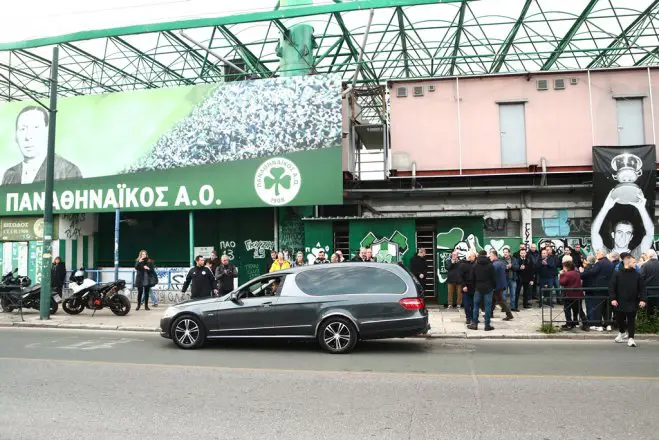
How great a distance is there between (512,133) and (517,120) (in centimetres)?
51

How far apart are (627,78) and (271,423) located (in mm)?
18676

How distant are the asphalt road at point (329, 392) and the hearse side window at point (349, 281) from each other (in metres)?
1.07

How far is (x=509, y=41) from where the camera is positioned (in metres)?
22.1

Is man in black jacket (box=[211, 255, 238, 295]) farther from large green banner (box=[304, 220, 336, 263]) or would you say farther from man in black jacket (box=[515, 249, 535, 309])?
Answer: man in black jacket (box=[515, 249, 535, 309])

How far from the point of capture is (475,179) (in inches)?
763

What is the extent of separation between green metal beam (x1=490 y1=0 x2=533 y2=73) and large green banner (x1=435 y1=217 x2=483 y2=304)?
8.96m

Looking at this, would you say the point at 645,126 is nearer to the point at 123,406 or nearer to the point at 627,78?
the point at 627,78

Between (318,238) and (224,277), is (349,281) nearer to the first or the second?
(224,277)

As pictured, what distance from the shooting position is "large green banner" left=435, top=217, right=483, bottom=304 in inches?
640

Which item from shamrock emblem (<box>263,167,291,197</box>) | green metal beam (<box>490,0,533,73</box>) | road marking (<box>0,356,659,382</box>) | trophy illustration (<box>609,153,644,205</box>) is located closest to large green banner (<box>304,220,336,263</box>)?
shamrock emblem (<box>263,167,291,197</box>)

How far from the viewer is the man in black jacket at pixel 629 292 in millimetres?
9453

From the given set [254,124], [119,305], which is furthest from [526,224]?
[119,305]

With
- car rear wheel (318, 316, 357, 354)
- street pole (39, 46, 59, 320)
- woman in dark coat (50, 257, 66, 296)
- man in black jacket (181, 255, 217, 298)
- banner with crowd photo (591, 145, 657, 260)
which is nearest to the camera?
car rear wheel (318, 316, 357, 354)

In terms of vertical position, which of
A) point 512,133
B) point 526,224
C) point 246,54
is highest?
point 246,54
